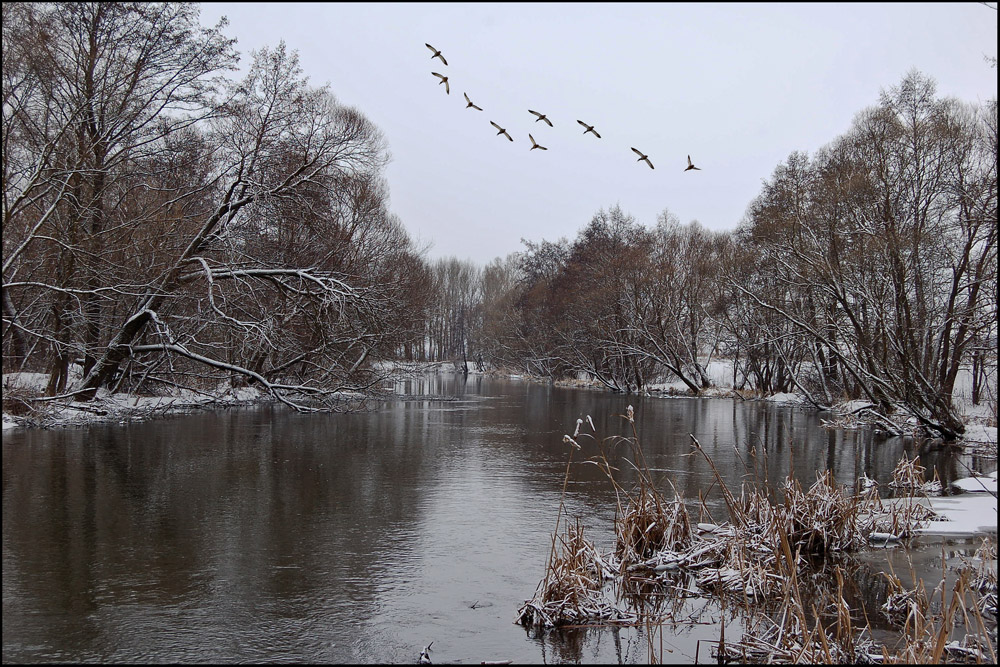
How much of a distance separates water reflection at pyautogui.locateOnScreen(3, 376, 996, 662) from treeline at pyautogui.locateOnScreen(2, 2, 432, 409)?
310cm

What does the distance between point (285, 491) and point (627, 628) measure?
5710mm

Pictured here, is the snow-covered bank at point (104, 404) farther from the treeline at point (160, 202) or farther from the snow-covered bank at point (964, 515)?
the snow-covered bank at point (964, 515)

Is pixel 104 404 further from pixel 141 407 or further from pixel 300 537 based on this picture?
pixel 300 537

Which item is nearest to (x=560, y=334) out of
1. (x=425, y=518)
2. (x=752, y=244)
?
(x=752, y=244)

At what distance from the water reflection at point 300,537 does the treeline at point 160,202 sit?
3095mm

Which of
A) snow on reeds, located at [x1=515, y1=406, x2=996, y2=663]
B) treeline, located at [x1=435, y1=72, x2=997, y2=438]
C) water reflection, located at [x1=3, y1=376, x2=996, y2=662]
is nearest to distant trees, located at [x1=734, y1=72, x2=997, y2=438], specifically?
treeline, located at [x1=435, y1=72, x2=997, y2=438]

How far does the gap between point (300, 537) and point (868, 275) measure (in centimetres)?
1763

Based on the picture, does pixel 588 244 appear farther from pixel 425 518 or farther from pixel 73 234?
pixel 425 518

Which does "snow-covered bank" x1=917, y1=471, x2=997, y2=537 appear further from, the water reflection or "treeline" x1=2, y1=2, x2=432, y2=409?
"treeline" x1=2, y1=2, x2=432, y2=409

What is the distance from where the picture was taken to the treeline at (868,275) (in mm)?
16938

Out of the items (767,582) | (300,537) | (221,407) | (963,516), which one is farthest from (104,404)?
(963,516)

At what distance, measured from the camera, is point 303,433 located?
16.0 meters

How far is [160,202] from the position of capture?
18969 millimetres

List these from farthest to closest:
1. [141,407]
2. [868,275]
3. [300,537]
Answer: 1. [868,275]
2. [141,407]
3. [300,537]
